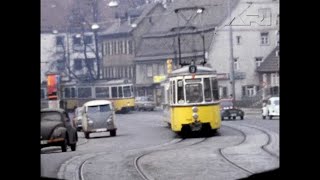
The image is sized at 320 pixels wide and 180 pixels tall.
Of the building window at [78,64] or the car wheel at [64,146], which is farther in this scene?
the building window at [78,64]

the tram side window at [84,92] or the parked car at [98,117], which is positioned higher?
the tram side window at [84,92]

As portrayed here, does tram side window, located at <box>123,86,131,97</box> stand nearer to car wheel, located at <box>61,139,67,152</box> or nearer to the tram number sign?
the tram number sign

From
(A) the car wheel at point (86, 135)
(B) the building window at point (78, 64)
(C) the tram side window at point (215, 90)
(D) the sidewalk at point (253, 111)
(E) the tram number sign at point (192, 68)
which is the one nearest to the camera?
(B) the building window at point (78, 64)

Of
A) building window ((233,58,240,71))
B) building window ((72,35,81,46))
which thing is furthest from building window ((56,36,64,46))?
building window ((233,58,240,71))

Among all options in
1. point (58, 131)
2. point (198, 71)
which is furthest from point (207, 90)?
point (58, 131)

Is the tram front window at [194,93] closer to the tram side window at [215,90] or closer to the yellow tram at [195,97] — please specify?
the yellow tram at [195,97]

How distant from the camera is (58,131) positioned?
12.4 m

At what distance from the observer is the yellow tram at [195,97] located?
17.3 m

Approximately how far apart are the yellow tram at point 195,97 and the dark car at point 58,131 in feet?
11.8

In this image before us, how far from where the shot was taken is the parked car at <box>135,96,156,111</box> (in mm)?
22562

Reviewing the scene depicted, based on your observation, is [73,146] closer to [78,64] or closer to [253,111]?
[78,64]

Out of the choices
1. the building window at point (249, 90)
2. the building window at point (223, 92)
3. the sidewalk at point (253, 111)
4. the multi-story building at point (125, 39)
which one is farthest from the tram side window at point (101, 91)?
the sidewalk at point (253, 111)

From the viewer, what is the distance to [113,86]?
20.5m
